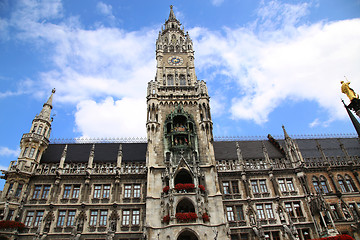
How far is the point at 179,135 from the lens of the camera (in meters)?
34.6

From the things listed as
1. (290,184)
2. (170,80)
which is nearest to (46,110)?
(170,80)

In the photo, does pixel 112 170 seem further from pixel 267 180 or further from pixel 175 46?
pixel 175 46

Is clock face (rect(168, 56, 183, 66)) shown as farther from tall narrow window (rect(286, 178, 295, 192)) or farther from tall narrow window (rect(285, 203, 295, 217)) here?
tall narrow window (rect(285, 203, 295, 217))

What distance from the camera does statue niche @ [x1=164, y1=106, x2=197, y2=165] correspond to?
33.2m

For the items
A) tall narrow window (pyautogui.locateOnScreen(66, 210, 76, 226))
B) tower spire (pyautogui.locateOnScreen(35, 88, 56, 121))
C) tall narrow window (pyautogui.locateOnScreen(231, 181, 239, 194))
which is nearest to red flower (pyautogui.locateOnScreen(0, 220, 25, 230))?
tall narrow window (pyautogui.locateOnScreen(66, 210, 76, 226))

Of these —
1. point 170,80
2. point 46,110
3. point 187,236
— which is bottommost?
point 187,236

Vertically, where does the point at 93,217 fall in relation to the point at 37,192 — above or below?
below

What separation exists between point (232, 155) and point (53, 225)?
25.7 meters

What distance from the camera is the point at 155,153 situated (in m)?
33.4

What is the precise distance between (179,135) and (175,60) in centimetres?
1626

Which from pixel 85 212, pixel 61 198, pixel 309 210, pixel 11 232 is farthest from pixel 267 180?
pixel 11 232

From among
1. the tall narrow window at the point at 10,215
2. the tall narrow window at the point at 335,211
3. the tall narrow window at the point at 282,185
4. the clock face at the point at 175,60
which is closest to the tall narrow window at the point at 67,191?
the tall narrow window at the point at 10,215

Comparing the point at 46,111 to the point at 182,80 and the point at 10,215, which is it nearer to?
the point at 10,215

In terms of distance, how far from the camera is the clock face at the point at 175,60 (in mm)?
44219
